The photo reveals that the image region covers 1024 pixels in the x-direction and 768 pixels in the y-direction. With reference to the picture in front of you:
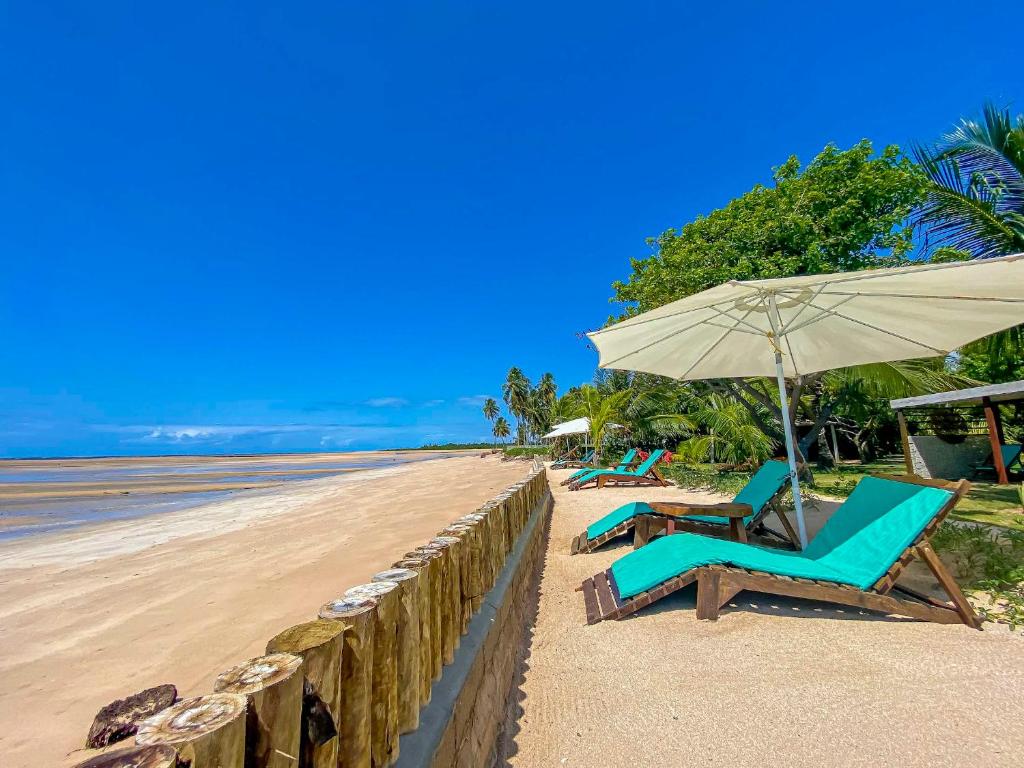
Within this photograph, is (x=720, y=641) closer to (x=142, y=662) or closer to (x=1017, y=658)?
(x=1017, y=658)

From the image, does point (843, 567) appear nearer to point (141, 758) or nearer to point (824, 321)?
point (824, 321)

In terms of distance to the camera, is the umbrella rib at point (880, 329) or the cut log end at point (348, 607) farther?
the umbrella rib at point (880, 329)

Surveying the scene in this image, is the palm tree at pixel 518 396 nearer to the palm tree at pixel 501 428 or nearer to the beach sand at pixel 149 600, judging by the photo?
the palm tree at pixel 501 428

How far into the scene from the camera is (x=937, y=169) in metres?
7.61

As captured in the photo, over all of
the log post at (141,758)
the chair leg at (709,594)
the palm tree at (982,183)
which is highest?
the palm tree at (982,183)

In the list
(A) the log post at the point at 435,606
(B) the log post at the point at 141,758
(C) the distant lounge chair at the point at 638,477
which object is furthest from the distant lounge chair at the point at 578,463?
(B) the log post at the point at 141,758

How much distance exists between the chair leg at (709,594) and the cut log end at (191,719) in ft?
10.5

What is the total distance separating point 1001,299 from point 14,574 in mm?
11516

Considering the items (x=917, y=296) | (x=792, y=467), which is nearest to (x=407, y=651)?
(x=792, y=467)

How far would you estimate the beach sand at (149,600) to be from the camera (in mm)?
3186

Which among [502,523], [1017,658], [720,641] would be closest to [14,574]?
[502,523]

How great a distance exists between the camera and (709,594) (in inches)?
131

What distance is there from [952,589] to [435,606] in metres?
3.42

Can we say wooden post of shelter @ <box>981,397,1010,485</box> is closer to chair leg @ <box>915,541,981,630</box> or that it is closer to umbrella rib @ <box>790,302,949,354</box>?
umbrella rib @ <box>790,302,949,354</box>
